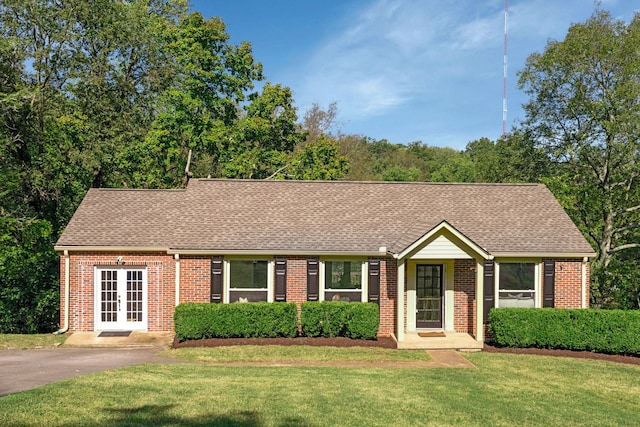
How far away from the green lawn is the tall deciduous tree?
1215 cm

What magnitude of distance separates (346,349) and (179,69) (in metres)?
21.3

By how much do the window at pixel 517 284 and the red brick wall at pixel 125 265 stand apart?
36.8 feet

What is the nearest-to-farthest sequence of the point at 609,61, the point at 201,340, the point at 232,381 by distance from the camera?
1. the point at 232,381
2. the point at 201,340
3. the point at 609,61

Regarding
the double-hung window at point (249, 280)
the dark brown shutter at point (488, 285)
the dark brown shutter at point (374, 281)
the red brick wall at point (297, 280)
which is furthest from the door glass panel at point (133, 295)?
the dark brown shutter at point (488, 285)

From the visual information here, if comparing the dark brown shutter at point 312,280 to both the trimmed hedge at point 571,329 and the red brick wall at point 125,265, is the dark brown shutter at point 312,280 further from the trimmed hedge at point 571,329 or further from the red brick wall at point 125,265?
the trimmed hedge at point 571,329

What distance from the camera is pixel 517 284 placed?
54.9ft

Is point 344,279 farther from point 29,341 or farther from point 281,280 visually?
point 29,341

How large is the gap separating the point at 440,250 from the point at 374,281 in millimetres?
2436

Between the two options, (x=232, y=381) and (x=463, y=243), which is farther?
(x=463, y=243)

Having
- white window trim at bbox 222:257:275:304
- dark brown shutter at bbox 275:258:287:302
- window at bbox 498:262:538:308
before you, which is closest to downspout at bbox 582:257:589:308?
window at bbox 498:262:538:308

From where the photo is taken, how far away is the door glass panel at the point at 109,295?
17.0 metres

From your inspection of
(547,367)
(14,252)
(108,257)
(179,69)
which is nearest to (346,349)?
(547,367)

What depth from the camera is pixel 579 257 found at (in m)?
16.7

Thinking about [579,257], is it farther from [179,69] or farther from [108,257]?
[179,69]
